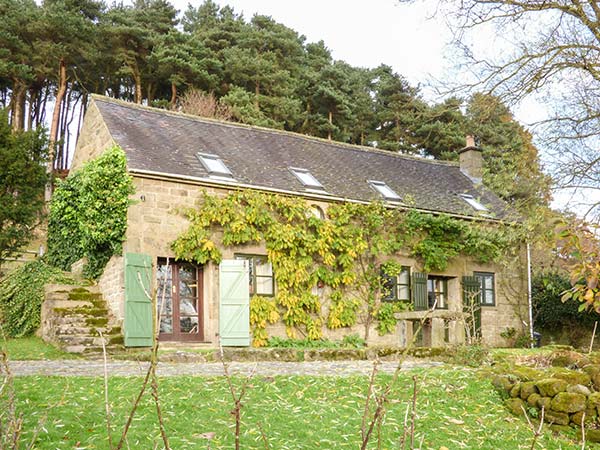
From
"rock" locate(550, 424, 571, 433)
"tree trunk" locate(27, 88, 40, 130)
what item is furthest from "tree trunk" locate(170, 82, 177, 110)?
"rock" locate(550, 424, 571, 433)

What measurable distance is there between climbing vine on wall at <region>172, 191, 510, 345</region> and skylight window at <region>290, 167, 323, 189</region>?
80 cm

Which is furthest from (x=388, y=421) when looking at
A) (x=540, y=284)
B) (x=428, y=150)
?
(x=428, y=150)

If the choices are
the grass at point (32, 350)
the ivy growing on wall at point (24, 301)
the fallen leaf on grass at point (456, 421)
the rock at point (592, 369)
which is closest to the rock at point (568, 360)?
the rock at point (592, 369)

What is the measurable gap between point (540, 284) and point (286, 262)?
35.1 feet

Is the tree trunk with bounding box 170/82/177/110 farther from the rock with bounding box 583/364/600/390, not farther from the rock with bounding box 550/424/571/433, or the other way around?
the rock with bounding box 550/424/571/433

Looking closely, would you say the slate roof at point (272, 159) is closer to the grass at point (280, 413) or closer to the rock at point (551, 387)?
the grass at point (280, 413)

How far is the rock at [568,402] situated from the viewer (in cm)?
750

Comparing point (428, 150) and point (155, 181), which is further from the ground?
point (428, 150)

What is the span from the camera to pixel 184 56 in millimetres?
30859

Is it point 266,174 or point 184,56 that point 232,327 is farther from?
point 184,56

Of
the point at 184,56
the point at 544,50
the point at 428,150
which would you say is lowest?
the point at 544,50

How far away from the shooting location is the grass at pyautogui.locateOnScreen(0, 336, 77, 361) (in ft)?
38.5

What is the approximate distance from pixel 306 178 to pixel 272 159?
47.3 inches

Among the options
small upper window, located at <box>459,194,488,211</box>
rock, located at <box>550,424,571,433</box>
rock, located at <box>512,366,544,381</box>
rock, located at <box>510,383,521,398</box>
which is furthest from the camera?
small upper window, located at <box>459,194,488,211</box>
